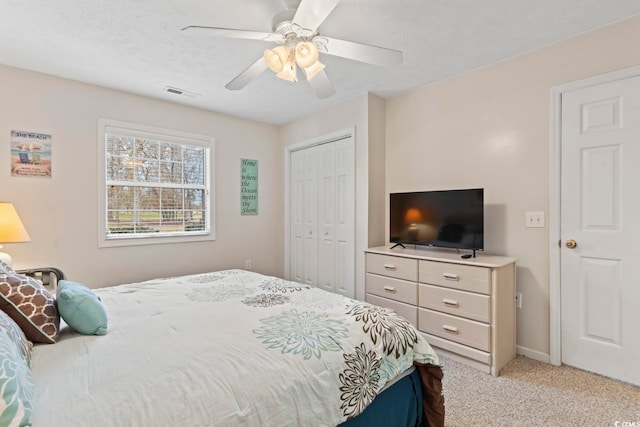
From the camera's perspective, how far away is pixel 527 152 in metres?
2.54

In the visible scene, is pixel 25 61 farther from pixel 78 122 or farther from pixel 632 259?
pixel 632 259

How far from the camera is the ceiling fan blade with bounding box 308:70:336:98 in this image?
6.82ft

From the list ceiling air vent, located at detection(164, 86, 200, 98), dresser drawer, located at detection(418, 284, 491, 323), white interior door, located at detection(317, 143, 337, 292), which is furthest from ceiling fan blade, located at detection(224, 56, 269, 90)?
dresser drawer, located at detection(418, 284, 491, 323)

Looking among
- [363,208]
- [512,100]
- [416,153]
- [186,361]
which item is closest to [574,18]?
[512,100]

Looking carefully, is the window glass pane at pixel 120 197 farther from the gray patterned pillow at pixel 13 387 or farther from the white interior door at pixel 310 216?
the gray patterned pillow at pixel 13 387

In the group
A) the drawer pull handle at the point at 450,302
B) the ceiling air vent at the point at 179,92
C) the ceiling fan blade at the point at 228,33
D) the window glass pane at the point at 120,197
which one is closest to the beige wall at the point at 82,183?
the window glass pane at the point at 120,197

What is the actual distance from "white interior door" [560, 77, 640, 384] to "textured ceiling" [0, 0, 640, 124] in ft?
2.02

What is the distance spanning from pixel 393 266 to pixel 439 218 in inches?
23.7

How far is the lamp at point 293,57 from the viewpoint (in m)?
1.77

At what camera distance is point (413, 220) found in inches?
119

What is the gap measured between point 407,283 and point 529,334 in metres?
1.02

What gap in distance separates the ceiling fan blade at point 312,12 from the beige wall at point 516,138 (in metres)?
1.86

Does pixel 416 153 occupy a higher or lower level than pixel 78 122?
lower

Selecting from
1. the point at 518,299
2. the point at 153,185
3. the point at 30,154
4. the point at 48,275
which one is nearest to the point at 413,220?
the point at 518,299
